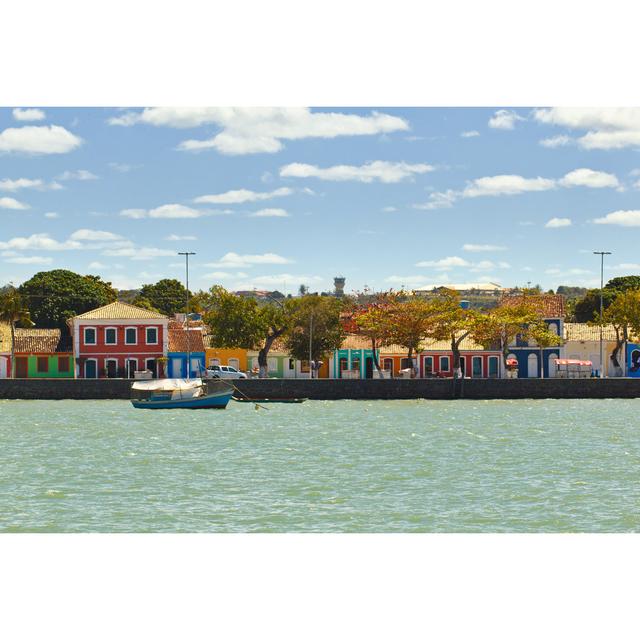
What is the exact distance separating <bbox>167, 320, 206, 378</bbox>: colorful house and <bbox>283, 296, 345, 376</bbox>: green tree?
7.09 m

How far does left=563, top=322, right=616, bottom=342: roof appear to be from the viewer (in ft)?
300

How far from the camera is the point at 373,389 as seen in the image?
248ft

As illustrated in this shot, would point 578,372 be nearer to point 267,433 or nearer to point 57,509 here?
point 267,433

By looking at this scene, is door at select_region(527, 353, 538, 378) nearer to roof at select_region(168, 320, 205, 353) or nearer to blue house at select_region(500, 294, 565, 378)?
blue house at select_region(500, 294, 565, 378)

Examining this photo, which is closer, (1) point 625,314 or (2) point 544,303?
(1) point 625,314

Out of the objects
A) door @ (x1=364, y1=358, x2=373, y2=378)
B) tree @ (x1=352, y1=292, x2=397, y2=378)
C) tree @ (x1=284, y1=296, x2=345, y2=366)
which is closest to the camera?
tree @ (x1=284, y1=296, x2=345, y2=366)

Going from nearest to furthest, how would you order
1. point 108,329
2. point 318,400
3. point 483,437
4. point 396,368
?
point 483,437 → point 318,400 → point 108,329 → point 396,368

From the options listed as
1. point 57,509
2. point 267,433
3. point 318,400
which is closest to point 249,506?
point 57,509

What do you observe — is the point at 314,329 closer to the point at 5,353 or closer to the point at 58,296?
the point at 5,353

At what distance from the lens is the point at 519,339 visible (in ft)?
284

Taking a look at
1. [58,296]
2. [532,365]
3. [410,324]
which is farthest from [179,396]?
[58,296]

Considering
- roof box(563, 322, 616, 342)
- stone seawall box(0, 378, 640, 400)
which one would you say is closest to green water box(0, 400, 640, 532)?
stone seawall box(0, 378, 640, 400)

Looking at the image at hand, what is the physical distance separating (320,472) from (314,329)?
150 feet

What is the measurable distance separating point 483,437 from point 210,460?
1424 cm
